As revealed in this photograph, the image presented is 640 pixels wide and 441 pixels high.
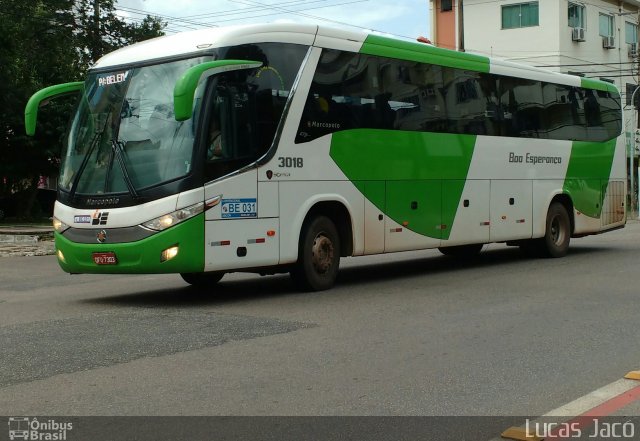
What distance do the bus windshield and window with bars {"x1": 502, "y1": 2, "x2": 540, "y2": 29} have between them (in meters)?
37.0

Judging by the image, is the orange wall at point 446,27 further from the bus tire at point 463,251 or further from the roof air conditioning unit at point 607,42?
the bus tire at point 463,251

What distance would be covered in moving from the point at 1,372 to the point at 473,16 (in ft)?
142

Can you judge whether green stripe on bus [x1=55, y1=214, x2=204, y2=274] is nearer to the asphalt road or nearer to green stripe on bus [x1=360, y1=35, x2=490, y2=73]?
the asphalt road

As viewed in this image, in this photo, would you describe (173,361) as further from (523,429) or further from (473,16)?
(473,16)

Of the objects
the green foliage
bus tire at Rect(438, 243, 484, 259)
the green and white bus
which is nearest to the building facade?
the green foliage

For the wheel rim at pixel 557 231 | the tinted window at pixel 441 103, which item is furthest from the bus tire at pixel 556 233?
the tinted window at pixel 441 103

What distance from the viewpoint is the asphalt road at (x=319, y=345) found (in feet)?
20.4

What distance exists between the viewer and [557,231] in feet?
58.3

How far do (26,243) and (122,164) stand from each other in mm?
13721

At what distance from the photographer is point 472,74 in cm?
1537

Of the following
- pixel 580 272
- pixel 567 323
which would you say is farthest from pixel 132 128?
pixel 580 272

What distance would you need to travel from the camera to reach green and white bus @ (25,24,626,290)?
10664 millimetres

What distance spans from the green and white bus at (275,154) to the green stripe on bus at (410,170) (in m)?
0.03

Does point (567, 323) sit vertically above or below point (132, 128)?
below
